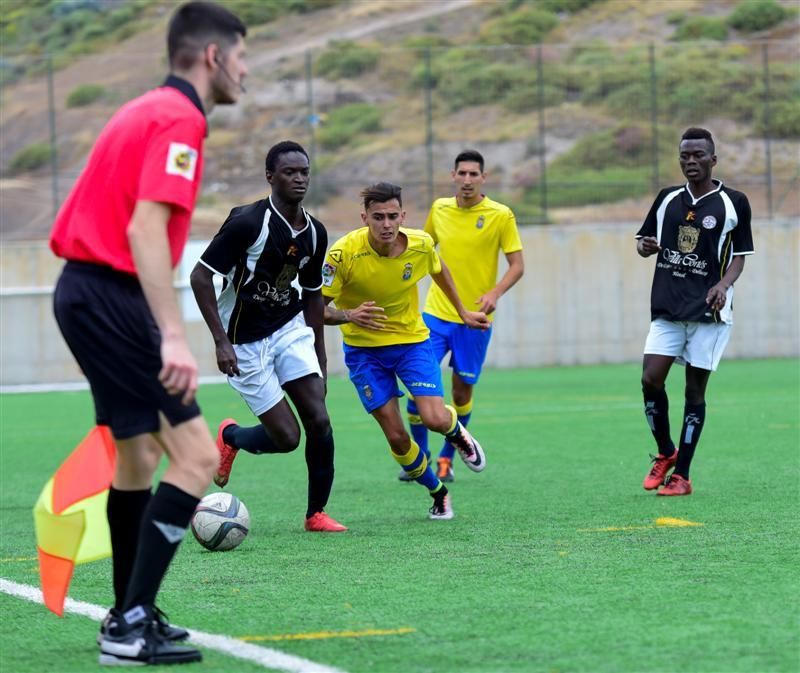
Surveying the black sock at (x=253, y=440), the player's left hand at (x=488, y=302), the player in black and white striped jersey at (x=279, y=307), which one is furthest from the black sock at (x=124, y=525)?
the player's left hand at (x=488, y=302)

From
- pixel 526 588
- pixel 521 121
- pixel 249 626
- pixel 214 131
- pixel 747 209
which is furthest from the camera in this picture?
pixel 214 131

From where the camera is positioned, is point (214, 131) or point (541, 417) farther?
point (214, 131)

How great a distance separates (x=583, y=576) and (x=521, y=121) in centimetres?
3073

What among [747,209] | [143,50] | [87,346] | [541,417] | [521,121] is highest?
[143,50]

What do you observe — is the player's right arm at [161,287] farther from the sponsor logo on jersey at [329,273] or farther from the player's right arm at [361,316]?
the sponsor logo on jersey at [329,273]

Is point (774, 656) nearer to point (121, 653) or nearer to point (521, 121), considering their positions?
point (121, 653)

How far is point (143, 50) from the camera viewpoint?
52.0 m

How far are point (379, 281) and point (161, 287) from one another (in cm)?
441

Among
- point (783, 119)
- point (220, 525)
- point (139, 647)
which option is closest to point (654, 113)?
point (783, 119)

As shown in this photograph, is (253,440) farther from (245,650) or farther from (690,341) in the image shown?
(245,650)

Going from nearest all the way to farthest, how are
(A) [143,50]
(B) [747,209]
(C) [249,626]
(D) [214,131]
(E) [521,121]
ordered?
1. (C) [249,626]
2. (B) [747,209]
3. (E) [521,121]
4. (D) [214,131]
5. (A) [143,50]

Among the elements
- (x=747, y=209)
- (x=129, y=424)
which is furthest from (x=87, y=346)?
(x=747, y=209)

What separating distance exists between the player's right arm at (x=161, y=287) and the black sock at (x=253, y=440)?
12.2 ft

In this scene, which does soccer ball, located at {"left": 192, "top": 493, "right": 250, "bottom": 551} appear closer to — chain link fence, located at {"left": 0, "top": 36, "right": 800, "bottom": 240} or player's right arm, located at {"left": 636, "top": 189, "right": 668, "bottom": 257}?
player's right arm, located at {"left": 636, "top": 189, "right": 668, "bottom": 257}
